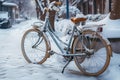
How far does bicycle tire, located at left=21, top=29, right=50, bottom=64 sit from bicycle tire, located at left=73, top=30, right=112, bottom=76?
958mm

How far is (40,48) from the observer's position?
22.7ft

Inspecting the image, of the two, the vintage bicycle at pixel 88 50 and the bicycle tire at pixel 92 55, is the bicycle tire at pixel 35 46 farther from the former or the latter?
the bicycle tire at pixel 92 55

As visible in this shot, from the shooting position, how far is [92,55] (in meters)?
5.71

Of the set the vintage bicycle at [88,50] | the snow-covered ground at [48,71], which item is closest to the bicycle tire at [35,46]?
the snow-covered ground at [48,71]

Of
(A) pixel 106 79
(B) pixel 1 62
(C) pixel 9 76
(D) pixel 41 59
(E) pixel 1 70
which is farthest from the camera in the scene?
(B) pixel 1 62

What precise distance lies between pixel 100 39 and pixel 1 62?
2.92m

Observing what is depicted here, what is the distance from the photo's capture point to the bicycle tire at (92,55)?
5.66m

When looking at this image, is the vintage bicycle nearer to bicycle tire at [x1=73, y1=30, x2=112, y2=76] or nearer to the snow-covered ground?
bicycle tire at [x1=73, y1=30, x2=112, y2=76]

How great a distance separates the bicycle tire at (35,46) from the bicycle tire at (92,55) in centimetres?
96

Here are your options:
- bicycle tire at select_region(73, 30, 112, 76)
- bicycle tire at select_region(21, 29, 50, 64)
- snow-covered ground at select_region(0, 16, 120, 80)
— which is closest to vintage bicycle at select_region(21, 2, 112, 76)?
bicycle tire at select_region(73, 30, 112, 76)

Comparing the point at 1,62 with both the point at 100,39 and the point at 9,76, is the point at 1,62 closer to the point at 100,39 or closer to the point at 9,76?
the point at 9,76

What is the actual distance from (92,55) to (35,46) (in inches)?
67.6

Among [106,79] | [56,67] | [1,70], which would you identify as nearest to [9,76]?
[1,70]

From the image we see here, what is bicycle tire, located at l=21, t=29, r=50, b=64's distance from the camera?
682 centimetres
